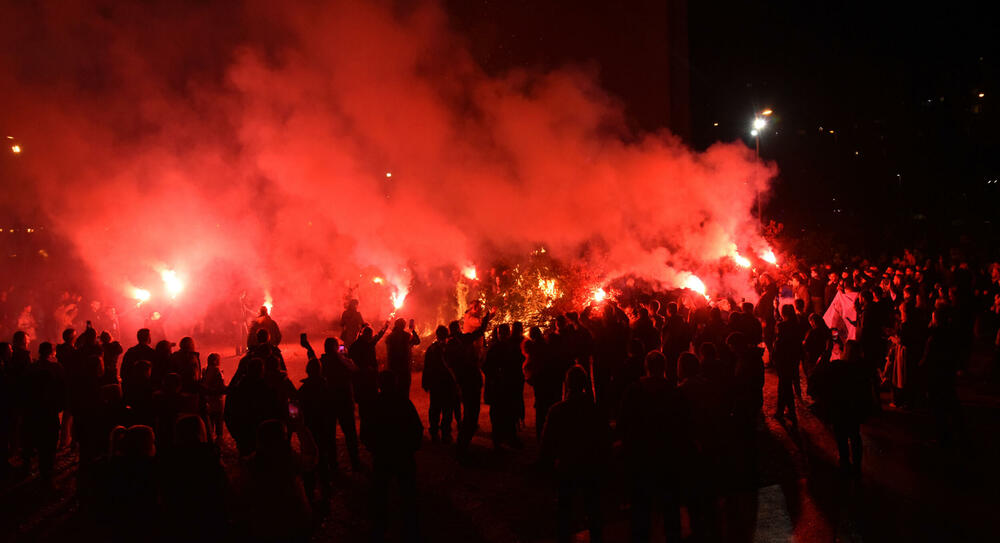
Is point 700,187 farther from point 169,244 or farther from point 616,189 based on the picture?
point 169,244

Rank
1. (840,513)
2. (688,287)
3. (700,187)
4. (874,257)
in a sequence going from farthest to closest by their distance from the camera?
(874,257)
(700,187)
(688,287)
(840,513)

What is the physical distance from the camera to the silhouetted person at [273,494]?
10.9 ft

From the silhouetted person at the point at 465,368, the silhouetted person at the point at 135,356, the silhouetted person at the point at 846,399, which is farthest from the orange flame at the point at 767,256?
the silhouetted person at the point at 135,356

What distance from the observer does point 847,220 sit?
21266mm

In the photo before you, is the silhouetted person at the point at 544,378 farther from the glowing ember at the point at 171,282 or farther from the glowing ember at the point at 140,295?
the glowing ember at the point at 140,295

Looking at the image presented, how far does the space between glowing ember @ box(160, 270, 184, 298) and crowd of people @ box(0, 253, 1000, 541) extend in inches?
362

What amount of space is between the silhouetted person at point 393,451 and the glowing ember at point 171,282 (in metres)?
14.9

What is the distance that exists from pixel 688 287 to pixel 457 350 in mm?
7704

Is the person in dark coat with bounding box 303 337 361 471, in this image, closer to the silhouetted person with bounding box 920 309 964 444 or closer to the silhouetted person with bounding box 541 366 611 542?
the silhouetted person with bounding box 541 366 611 542

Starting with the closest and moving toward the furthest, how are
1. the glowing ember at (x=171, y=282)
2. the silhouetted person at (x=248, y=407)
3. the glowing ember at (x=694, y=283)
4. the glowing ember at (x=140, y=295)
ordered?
the silhouetted person at (x=248, y=407)
the glowing ember at (x=694, y=283)
the glowing ember at (x=140, y=295)
the glowing ember at (x=171, y=282)

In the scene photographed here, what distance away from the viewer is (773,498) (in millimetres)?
5152

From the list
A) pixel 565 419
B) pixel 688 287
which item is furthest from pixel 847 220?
pixel 565 419

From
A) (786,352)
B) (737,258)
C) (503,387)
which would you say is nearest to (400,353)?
(503,387)

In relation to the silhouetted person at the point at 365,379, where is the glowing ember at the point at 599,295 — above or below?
above
